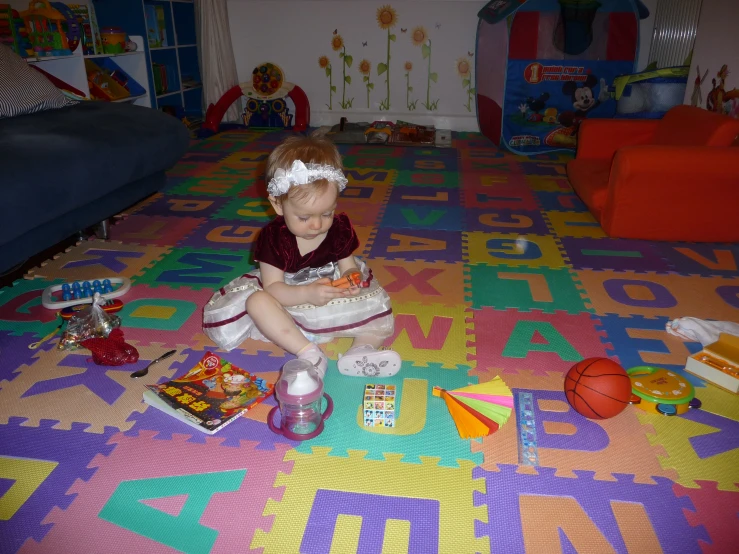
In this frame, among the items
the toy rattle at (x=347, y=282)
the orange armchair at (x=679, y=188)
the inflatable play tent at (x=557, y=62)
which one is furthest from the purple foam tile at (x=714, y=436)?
the inflatable play tent at (x=557, y=62)

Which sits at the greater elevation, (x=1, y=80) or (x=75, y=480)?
(x=1, y=80)

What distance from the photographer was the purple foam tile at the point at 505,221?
3.52m

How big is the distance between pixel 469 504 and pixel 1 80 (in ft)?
11.1

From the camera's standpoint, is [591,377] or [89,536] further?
[591,377]

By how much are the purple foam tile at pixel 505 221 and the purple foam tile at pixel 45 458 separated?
248cm

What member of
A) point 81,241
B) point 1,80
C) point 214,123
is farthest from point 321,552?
point 214,123

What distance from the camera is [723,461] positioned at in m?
1.68

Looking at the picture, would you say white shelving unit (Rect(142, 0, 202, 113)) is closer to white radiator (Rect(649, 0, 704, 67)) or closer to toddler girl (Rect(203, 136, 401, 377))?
toddler girl (Rect(203, 136, 401, 377))

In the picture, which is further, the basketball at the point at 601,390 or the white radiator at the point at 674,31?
the white radiator at the point at 674,31

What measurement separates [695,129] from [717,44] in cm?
114

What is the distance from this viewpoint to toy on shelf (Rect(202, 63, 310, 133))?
6.07 meters

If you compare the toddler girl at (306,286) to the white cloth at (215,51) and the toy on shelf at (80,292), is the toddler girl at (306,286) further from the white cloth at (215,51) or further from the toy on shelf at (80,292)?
the white cloth at (215,51)

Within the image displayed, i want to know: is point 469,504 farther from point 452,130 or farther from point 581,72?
point 452,130

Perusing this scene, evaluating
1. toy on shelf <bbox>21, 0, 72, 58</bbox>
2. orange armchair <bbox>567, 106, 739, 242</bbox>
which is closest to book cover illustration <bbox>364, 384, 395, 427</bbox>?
orange armchair <bbox>567, 106, 739, 242</bbox>
